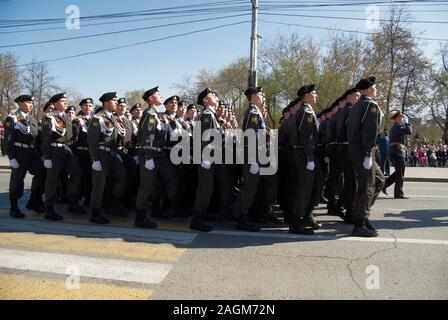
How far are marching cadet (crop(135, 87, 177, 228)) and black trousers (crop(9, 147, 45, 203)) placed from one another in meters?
2.16

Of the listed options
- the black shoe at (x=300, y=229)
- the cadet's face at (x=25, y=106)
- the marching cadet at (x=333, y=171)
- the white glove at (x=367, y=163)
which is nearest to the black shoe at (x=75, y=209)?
the cadet's face at (x=25, y=106)

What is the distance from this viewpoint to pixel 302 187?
6.09 metres

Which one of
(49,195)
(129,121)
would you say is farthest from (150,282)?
(129,121)

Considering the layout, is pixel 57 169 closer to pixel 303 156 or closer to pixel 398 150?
pixel 303 156

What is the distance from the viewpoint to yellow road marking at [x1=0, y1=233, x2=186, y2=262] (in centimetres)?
498

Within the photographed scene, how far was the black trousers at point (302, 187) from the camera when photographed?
605 cm

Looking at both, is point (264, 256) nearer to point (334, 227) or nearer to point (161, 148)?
point (334, 227)

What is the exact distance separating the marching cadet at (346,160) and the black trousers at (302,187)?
828mm

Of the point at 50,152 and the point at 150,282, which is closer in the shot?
the point at 150,282

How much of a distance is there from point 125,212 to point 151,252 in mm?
2559

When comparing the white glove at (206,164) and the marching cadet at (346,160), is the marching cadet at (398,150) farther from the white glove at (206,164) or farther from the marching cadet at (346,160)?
the white glove at (206,164)

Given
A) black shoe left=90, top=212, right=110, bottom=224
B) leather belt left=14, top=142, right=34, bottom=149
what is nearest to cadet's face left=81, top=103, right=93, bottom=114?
leather belt left=14, top=142, right=34, bottom=149
